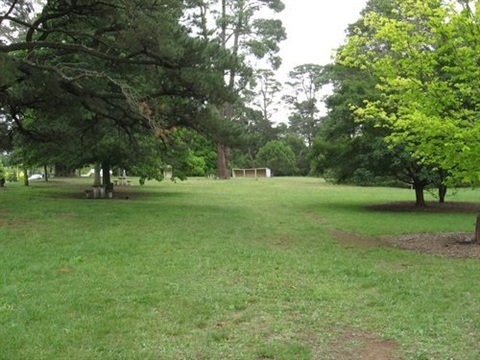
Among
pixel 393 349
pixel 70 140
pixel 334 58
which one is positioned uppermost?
pixel 334 58

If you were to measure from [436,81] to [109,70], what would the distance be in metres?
10.6

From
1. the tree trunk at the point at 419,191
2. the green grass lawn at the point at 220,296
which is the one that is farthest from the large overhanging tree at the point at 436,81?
the tree trunk at the point at 419,191

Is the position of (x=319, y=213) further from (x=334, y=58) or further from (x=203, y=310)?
(x=203, y=310)

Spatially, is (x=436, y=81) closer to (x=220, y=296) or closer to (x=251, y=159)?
(x=220, y=296)

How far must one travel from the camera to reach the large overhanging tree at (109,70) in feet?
44.2

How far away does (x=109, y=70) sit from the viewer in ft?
54.6

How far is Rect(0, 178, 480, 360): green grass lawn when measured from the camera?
4676mm

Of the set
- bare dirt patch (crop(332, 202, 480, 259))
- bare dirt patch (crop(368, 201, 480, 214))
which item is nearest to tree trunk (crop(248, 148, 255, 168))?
bare dirt patch (crop(368, 201, 480, 214))

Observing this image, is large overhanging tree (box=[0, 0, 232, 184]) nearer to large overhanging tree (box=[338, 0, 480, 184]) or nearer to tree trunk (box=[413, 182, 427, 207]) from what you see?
large overhanging tree (box=[338, 0, 480, 184])

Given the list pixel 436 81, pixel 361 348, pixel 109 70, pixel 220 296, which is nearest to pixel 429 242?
pixel 436 81

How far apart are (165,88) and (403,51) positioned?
8152 mm

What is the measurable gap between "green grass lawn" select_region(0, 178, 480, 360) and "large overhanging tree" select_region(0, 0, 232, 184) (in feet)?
13.0

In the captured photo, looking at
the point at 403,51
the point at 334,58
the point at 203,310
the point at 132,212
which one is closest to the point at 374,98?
the point at 334,58

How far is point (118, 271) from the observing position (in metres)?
7.59
